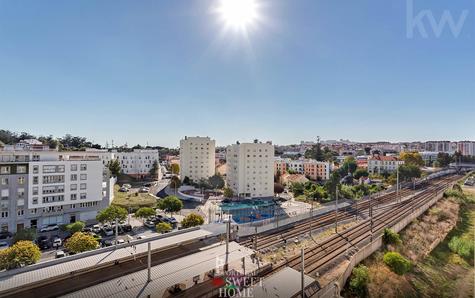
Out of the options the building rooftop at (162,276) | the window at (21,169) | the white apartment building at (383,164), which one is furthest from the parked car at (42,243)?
the white apartment building at (383,164)

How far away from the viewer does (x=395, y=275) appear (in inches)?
598

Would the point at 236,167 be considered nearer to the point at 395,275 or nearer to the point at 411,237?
the point at 411,237

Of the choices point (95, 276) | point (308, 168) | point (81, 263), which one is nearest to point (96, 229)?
point (81, 263)

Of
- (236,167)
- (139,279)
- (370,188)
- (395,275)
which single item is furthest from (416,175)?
(139,279)

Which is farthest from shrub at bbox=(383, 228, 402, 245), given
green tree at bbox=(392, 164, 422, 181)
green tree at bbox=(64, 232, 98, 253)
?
green tree at bbox=(392, 164, 422, 181)

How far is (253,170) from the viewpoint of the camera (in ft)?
123

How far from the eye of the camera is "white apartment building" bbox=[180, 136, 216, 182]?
44.4m

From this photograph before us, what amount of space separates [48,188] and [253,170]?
23.9 meters

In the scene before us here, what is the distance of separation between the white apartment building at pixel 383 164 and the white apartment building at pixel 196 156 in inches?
1361

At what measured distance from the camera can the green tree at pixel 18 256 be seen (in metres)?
11.8

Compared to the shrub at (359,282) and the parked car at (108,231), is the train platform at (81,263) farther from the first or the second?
the parked car at (108,231)

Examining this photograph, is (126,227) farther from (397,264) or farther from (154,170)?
(154,170)

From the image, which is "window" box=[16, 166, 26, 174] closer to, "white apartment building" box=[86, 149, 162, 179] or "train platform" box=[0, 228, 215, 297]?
"train platform" box=[0, 228, 215, 297]

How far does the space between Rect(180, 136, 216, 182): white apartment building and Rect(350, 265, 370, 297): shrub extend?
108 ft
